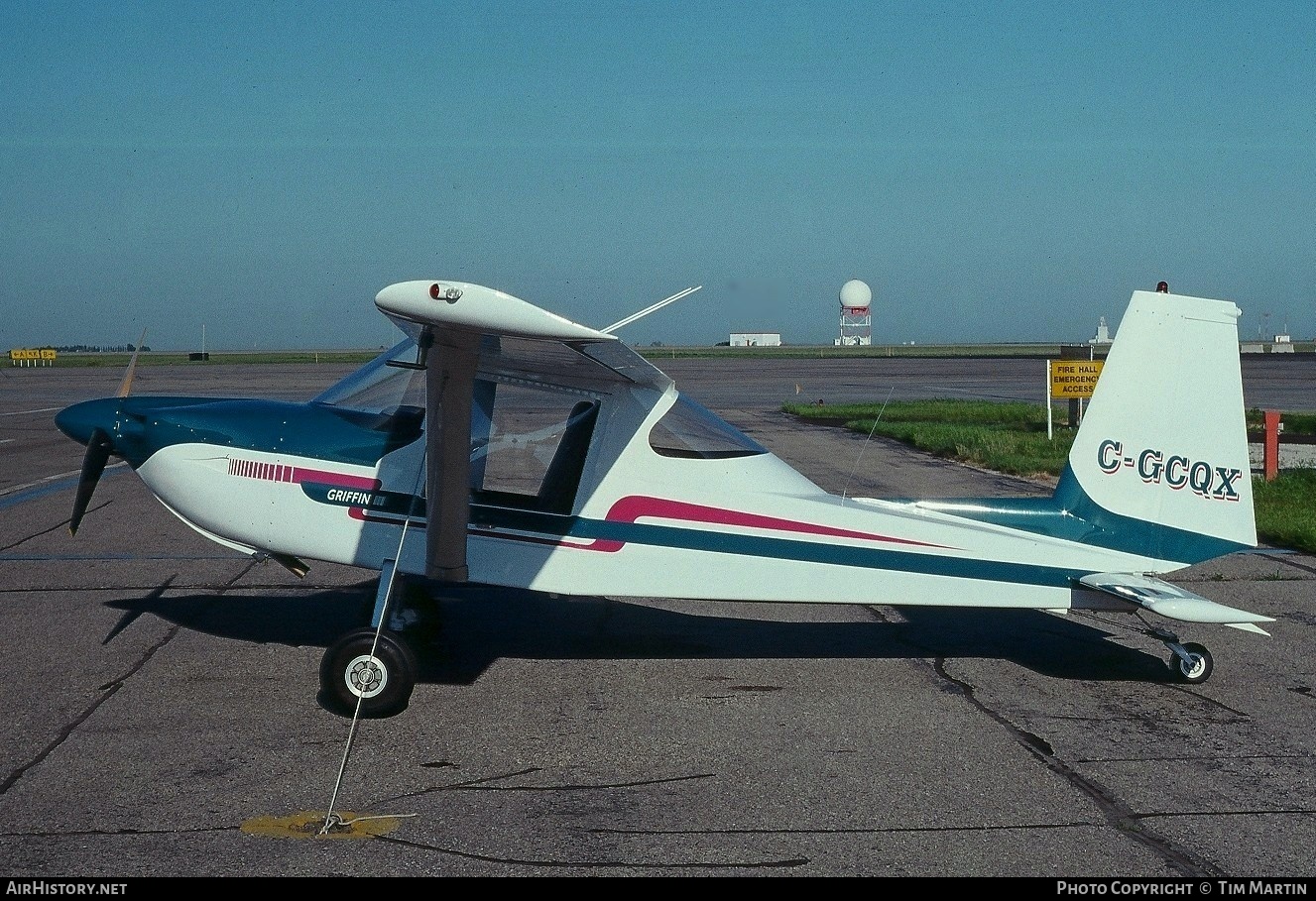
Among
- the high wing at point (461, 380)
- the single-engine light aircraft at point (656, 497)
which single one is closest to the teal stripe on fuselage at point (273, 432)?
the single-engine light aircraft at point (656, 497)

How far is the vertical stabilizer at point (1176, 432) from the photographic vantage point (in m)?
7.08

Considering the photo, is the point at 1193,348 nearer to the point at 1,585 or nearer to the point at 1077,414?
the point at 1,585

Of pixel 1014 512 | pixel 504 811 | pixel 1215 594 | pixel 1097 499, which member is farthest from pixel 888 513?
pixel 1215 594

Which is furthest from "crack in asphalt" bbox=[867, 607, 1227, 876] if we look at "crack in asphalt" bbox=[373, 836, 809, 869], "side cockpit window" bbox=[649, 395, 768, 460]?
"side cockpit window" bbox=[649, 395, 768, 460]

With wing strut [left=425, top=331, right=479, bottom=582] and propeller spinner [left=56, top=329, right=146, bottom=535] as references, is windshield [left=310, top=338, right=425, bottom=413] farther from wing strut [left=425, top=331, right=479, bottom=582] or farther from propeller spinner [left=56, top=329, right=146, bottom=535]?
propeller spinner [left=56, top=329, right=146, bottom=535]

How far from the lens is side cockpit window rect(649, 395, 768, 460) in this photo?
23.4ft

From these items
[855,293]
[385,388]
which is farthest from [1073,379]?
[855,293]

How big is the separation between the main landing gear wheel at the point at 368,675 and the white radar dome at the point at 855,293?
97.7 meters

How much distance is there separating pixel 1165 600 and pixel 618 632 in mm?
3501

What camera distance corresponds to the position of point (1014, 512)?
7.31m

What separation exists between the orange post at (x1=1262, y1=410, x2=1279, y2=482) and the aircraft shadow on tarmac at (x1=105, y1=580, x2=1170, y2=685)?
Result: 826 centimetres

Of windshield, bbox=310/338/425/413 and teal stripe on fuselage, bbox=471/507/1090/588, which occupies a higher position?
windshield, bbox=310/338/425/413

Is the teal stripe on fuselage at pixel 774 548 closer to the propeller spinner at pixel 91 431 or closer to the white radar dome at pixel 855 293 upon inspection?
the propeller spinner at pixel 91 431

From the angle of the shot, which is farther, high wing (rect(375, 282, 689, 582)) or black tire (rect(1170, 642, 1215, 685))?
black tire (rect(1170, 642, 1215, 685))
